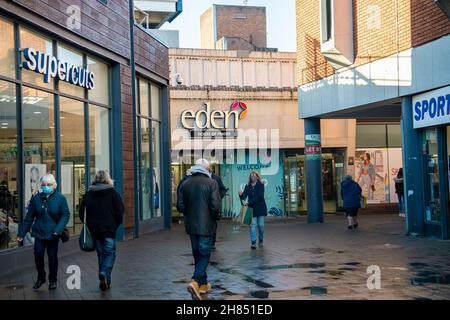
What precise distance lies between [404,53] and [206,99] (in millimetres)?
11184

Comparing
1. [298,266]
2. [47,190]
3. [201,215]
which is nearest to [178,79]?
[298,266]

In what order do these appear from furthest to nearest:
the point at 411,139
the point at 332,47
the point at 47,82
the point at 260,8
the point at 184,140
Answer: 1. the point at 260,8
2. the point at 184,140
3. the point at 332,47
4. the point at 411,139
5. the point at 47,82

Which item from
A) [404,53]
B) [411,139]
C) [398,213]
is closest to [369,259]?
[411,139]

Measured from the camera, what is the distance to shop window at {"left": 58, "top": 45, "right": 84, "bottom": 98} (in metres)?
14.0

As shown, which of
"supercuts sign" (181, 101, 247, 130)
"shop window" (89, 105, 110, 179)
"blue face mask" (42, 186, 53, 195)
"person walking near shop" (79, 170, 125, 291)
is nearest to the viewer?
"person walking near shop" (79, 170, 125, 291)

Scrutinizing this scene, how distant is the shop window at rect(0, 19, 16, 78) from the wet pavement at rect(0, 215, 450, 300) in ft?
11.6

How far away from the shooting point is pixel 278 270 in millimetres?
10805

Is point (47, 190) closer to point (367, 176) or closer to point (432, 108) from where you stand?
point (432, 108)

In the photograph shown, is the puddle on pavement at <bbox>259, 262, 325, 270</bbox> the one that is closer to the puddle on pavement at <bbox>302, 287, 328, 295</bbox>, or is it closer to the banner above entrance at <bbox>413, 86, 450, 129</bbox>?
the puddle on pavement at <bbox>302, 287, 328, 295</bbox>

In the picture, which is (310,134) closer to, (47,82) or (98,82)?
(98,82)

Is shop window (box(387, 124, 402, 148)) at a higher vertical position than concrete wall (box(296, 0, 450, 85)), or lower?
lower

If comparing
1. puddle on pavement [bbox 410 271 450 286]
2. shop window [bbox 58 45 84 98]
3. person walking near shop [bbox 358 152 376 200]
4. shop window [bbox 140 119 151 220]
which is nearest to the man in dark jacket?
puddle on pavement [bbox 410 271 450 286]

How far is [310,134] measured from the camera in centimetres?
2256
